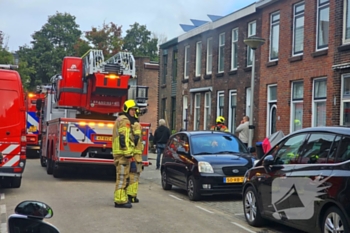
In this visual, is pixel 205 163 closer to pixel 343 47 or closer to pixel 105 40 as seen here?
pixel 343 47

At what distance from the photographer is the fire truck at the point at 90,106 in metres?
15.3

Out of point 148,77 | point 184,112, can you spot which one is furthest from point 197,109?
point 148,77

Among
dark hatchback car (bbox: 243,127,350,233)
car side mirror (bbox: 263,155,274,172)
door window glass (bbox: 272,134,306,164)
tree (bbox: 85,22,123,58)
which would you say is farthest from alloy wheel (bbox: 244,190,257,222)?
tree (bbox: 85,22,123,58)

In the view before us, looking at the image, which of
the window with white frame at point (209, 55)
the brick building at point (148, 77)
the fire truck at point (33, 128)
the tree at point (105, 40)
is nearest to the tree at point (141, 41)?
the tree at point (105, 40)

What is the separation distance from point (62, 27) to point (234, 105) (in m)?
40.5

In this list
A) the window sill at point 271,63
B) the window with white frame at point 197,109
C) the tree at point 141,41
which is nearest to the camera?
the window sill at point 271,63

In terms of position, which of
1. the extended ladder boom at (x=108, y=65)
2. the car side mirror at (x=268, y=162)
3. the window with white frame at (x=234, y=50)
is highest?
the window with white frame at (x=234, y=50)

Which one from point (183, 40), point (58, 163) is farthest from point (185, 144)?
point (183, 40)

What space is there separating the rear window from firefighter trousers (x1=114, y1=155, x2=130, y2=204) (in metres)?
2.88

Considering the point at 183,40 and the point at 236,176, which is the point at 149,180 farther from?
the point at 183,40

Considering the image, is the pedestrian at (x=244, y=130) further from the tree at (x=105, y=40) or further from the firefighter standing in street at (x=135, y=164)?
the tree at (x=105, y=40)

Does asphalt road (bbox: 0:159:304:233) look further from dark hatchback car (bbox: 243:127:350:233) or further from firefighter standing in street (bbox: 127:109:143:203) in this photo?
dark hatchback car (bbox: 243:127:350:233)

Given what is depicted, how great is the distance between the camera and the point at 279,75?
21.6m

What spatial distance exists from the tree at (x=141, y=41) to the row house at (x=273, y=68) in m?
35.5
